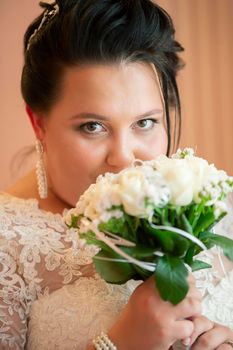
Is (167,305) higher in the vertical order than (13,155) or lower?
higher

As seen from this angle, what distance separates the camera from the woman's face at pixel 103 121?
1080 mm

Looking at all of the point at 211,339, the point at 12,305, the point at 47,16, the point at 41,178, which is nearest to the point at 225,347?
the point at 211,339

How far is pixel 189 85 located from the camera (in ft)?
7.18

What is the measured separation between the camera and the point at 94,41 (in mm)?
1130

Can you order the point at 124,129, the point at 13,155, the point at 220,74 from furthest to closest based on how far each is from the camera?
the point at 13,155 < the point at 220,74 < the point at 124,129

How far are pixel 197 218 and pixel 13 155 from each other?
5.35ft

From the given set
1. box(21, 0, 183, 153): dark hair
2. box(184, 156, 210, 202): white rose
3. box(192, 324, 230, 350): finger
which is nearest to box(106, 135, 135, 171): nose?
box(21, 0, 183, 153): dark hair

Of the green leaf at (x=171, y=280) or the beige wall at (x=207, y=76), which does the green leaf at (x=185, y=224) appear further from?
the beige wall at (x=207, y=76)

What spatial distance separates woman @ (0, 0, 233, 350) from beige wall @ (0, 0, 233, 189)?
98cm

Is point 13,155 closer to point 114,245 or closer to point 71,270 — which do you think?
point 71,270

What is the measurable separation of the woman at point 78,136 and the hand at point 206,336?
19 cm

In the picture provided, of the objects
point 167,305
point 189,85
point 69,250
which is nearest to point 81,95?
point 69,250

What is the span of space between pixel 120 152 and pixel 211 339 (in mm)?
430

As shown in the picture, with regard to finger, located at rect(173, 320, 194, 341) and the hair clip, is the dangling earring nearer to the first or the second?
the hair clip
